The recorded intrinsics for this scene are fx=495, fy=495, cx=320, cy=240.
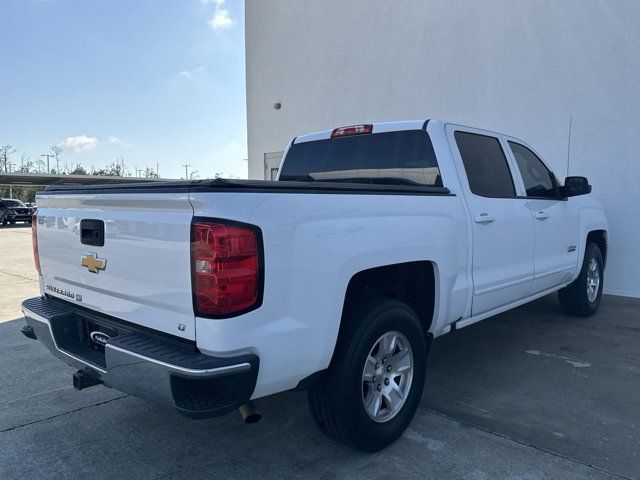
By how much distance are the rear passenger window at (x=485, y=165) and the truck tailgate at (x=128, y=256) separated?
2.33 metres

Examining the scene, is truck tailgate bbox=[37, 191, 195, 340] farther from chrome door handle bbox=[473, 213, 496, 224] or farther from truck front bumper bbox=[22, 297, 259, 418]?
chrome door handle bbox=[473, 213, 496, 224]

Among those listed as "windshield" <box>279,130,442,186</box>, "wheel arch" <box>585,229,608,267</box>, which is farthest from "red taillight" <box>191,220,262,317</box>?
"wheel arch" <box>585,229,608,267</box>

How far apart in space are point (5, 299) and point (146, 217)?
6013mm

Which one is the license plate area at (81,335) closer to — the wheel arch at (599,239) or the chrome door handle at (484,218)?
the chrome door handle at (484,218)

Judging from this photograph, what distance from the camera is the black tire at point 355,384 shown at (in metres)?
2.58

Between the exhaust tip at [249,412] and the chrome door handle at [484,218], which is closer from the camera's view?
the exhaust tip at [249,412]

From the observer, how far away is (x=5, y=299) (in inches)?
276

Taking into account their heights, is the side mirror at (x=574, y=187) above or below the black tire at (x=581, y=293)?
above

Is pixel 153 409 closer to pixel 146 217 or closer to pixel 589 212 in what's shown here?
pixel 146 217

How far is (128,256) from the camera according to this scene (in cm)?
243

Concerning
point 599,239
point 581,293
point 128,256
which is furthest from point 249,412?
point 599,239

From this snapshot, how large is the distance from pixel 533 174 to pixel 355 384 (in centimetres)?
311

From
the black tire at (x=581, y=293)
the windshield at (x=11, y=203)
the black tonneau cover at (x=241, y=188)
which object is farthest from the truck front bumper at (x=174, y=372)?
the windshield at (x=11, y=203)

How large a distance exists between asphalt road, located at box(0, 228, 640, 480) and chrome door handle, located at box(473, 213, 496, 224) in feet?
4.27
